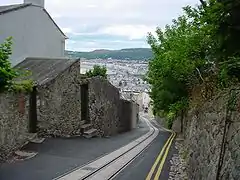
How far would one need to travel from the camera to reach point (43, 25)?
113 ft

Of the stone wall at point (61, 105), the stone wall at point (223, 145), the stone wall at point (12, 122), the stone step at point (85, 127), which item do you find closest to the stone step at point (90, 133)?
the stone step at point (85, 127)

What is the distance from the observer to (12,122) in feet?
53.2

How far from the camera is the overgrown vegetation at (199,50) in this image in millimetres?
9000

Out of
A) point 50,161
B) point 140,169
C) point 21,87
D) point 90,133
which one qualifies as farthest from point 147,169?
point 90,133

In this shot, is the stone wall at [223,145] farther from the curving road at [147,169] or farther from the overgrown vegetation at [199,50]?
the curving road at [147,169]

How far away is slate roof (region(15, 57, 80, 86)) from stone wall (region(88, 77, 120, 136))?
11.1 feet

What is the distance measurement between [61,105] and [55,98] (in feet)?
3.31

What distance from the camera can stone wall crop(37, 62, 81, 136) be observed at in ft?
72.4

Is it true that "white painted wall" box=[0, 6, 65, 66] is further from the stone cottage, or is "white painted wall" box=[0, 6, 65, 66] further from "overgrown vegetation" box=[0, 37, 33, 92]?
"overgrown vegetation" box=[0, 37, 33, 92]

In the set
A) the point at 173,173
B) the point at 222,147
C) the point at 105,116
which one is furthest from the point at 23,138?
the point at 105,116

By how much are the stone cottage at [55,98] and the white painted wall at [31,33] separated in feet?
9.39

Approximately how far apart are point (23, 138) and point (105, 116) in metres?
14.9

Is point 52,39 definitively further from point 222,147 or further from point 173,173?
point 222,147

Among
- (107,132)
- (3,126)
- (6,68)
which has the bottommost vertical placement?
(107,132)
